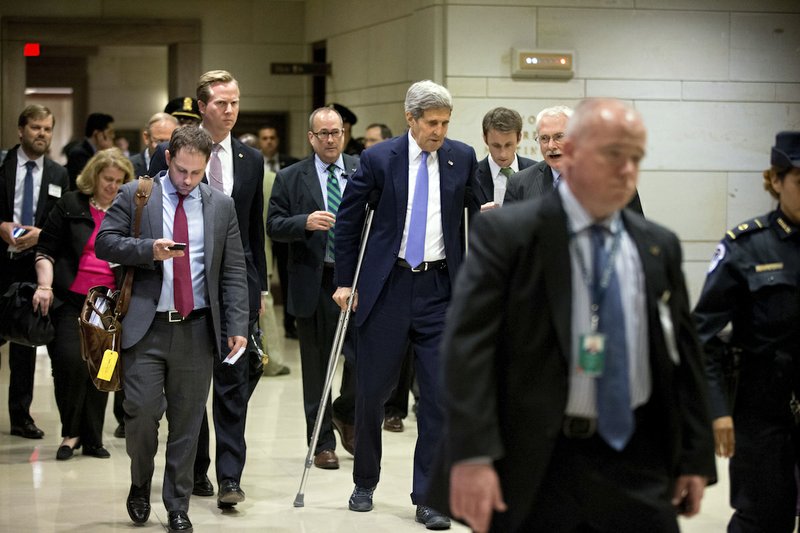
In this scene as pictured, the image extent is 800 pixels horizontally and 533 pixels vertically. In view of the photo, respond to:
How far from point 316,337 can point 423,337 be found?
1516 millimetres

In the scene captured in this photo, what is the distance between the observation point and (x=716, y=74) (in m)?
10.7

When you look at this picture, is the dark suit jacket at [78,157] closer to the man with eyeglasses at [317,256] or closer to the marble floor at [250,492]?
the marble floor at [250,492]

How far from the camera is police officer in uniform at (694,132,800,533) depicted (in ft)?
12.9

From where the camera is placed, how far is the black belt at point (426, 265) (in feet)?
18.1

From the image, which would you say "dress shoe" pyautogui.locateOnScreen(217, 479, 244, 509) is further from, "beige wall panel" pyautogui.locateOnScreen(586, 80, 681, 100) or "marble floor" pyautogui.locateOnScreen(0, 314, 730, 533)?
"beige wall panel" pyautogui.locateOnScreen(586, 80, 681, 100)

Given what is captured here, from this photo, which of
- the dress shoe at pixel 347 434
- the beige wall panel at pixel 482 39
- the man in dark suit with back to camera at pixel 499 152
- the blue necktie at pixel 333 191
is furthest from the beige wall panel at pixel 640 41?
the dress shoe at pixel 347 434

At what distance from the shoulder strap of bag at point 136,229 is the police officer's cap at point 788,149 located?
8.73 ft

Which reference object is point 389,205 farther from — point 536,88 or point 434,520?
point 536,88

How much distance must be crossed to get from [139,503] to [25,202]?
2.90 meters

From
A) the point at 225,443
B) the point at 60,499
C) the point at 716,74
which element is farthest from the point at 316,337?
the point at 716,74

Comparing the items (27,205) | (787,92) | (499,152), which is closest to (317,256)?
(499,152)

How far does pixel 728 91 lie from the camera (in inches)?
423

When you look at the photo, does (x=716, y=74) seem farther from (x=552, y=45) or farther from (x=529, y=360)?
(x=529, y=360)

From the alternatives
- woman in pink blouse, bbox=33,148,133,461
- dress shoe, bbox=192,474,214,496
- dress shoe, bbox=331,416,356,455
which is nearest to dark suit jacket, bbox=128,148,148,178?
woman in pink blouse, bbox=33,148,133,461
